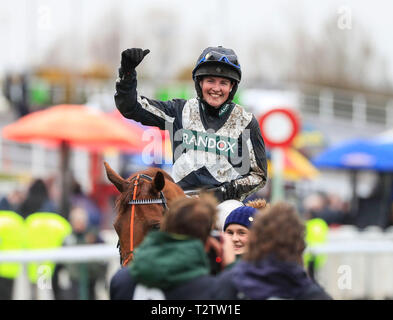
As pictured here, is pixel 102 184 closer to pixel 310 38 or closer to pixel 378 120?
pixel 378 120

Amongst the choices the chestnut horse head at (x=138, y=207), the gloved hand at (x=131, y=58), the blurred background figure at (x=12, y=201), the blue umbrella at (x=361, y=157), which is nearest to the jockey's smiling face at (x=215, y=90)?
the gloved hand at (x=131, y=58)

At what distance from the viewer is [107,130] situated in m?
12.7

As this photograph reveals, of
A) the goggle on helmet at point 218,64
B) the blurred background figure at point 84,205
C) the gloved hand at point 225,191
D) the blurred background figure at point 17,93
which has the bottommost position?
the blurred background figure at point 84,205

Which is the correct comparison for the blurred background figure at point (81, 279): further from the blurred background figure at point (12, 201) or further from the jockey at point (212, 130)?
the jockey at point (212, 130)

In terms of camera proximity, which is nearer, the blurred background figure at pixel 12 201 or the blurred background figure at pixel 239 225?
the blurred background figure at pixel 239 225

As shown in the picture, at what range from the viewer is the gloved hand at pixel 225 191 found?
484 cm

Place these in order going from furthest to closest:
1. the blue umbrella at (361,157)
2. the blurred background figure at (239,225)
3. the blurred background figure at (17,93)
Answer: the blurred background figure at (17,93), the blue umbrella at (361,157), the blurred background figure at (239,225)

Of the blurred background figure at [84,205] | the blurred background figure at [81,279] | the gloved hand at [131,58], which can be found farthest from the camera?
the blurred background figure at [84,205]

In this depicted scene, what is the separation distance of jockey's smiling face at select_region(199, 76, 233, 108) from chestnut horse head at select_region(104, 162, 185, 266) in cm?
69

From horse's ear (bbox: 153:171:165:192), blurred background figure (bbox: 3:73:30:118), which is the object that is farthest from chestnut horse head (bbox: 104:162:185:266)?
blurred background figure (bbox: 3:73:30:118)

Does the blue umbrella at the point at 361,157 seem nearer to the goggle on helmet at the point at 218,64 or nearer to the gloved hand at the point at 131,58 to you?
the goggle on helmet at the point at 218,64

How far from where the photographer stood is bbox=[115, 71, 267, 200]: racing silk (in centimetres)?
484

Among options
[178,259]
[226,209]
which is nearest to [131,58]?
[226,209]

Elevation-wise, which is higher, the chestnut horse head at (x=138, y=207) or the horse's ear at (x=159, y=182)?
the horse's ear at (x=159, y=182)
